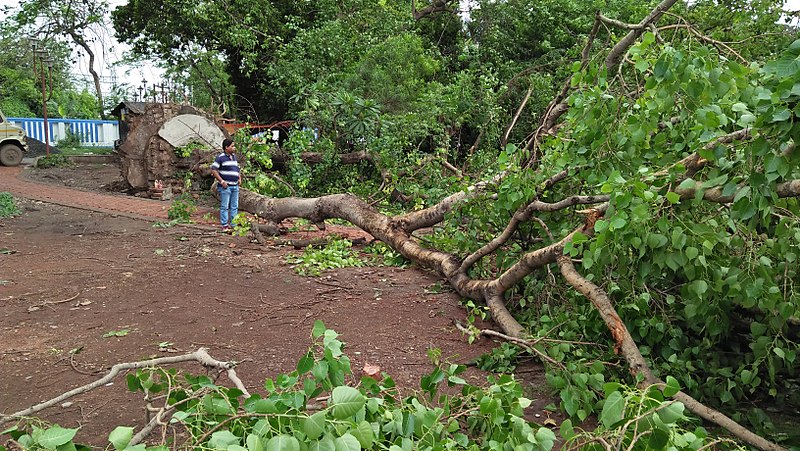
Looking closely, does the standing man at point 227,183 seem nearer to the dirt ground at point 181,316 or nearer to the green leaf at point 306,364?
the dirt ground at point 181,316

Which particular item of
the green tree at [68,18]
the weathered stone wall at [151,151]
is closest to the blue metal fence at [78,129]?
the green tree at [68,18]

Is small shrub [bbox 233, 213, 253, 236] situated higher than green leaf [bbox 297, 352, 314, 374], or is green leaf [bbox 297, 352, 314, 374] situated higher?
green leaf [bbox 297, 352, 314, 374]

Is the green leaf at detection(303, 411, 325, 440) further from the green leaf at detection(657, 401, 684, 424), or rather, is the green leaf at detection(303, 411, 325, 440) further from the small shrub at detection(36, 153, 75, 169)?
the small shrub at detection(36, 153, 75, 169)

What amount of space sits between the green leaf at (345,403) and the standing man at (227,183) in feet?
22.5

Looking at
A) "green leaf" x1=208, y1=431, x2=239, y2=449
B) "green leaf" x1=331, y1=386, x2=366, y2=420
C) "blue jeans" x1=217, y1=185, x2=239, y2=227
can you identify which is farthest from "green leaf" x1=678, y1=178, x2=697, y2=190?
"blue jeans" x1=217, y1=185, x2=239, y2=227

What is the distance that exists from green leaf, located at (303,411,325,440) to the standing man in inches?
274

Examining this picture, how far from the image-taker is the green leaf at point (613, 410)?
78.7 inches

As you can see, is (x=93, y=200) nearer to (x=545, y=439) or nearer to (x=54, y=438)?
(x=54, y=438)

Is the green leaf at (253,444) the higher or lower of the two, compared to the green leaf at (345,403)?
lower

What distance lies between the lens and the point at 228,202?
8625 mm

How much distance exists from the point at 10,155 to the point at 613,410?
19.8 meters

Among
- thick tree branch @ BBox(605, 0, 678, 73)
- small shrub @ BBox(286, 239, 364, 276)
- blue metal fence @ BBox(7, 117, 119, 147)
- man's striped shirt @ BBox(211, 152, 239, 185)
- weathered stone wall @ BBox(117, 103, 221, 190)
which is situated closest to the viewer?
thick tree branch @ BBox(605, 0, 678, 73)

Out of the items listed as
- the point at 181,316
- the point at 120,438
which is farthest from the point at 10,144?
the point at 120,438

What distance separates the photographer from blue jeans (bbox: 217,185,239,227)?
8555mm
